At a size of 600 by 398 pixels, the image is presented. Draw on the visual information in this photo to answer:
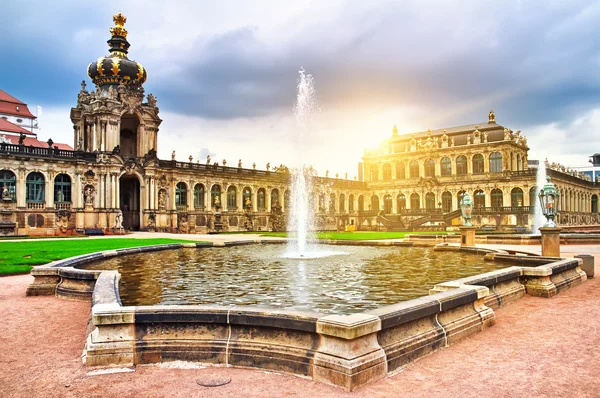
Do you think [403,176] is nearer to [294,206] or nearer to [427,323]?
[294,206]

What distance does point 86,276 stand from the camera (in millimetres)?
11211

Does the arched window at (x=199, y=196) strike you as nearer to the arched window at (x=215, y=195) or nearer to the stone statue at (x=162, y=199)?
the arched window at (x=215, y=195)

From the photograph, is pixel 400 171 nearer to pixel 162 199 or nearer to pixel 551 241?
pixel 162 199

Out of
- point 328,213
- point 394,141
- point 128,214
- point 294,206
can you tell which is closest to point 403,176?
point 394,141

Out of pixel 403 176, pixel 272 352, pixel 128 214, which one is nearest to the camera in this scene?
pixel 272 352

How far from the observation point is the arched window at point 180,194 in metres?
55.4

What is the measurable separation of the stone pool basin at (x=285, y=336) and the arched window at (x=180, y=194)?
162 ft

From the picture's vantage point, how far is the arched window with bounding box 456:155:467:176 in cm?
7562

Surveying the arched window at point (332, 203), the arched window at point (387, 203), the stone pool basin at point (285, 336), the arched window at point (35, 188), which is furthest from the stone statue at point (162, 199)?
the stone pool basin at point (285, 336)

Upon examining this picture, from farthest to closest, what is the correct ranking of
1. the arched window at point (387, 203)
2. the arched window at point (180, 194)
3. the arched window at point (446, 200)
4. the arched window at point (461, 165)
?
the arched window at point (387, 203), the arched window at point (446, 200), the arched window at point (461, 165), the arched window at point (180, 194)

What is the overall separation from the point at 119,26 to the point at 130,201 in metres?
20.4

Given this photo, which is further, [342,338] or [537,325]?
[537,325]

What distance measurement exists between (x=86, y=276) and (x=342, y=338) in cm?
803

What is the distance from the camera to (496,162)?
7194 centimetres
